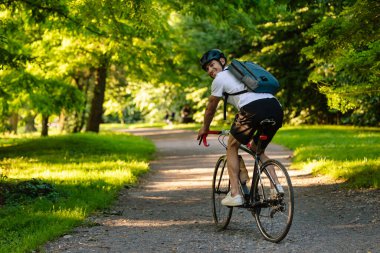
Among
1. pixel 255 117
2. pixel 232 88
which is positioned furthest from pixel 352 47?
pixel 255 117

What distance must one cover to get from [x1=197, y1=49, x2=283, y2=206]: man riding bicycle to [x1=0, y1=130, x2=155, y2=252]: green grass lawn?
79.0 inches

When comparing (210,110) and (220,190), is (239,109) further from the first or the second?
(220,190)

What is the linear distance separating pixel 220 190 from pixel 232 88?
1.68 m

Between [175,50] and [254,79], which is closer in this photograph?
[254,79]

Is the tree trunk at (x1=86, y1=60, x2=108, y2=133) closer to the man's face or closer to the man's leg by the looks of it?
the man's face

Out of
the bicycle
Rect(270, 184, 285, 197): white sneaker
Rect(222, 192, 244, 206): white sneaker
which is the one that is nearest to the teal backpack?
the bicycle

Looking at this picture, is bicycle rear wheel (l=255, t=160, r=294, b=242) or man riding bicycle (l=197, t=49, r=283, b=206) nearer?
bicycle rear wheel (l=255, t=160, r=294, b=242)

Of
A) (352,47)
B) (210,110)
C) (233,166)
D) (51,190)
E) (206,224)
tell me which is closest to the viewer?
(210,110)

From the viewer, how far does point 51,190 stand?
8.56 meters

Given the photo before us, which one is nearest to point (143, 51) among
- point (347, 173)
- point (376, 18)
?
point (347, 173)

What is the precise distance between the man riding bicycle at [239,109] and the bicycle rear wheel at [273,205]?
141mm

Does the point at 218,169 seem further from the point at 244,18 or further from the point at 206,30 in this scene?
the point at 206,30

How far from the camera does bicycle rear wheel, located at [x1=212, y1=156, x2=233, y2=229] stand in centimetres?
675

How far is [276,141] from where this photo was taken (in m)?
21.6
